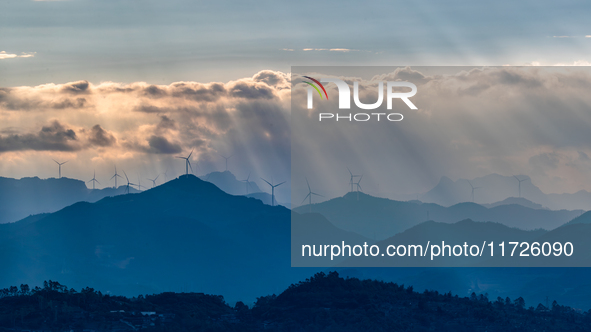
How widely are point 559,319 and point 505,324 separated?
25.7 metres

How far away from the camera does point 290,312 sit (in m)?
132

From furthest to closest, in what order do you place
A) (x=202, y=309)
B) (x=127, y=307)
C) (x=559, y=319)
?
1. (x=559, y=319)
2. (x=202, y=309)
3. (x=127, y=307)

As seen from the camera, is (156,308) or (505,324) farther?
(505,324)

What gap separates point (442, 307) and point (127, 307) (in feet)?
211

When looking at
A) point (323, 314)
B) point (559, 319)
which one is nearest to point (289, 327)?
point (323, 314)

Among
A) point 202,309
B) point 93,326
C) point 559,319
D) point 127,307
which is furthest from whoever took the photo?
point 559,319

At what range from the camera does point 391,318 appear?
129 meters

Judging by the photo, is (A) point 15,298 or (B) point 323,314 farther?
(B) point 323,314

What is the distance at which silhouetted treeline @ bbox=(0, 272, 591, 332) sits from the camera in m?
114

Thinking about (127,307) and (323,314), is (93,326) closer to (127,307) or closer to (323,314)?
(127,307)

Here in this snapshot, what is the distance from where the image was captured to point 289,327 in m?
126

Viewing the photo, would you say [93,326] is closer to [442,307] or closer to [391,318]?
[391,318]

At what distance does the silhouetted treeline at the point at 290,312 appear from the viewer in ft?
373

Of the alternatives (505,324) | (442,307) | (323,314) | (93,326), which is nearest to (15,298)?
(93,326)
